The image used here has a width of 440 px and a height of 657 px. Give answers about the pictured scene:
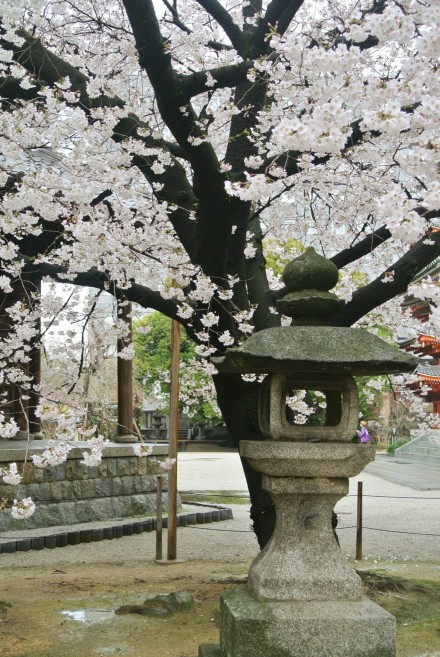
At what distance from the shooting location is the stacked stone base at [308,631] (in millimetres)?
3748

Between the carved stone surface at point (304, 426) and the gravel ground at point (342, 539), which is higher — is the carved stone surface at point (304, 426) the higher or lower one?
the higher one

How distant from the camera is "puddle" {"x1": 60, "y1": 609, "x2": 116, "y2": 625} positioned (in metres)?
5.51

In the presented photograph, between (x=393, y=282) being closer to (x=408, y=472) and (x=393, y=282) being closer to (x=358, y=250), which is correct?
(x=358, y=250)

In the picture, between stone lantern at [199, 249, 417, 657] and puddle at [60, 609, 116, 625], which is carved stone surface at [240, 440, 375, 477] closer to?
stone lantern at [199, 249, 417, 657]

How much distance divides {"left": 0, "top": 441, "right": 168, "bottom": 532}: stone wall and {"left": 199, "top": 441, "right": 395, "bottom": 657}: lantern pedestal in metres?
5.86

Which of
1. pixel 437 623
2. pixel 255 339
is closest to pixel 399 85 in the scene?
pixel 255 339

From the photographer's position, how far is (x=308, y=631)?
3779 millimetres

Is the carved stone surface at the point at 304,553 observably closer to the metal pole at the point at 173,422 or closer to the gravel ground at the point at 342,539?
the metal pole at the point at 173,422

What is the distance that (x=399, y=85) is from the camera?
158 inches

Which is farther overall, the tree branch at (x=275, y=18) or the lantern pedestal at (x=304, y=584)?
the tree branch at (x=275, y=18)

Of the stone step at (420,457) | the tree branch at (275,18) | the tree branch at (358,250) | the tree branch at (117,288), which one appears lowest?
the stone step at (420,457)

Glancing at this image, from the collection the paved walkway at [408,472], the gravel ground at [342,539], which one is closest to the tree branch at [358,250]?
the gravel ground at [342,539]

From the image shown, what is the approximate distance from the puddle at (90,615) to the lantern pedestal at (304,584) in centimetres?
154

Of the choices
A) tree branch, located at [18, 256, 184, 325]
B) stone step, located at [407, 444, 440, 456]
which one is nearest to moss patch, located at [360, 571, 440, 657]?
tree branch, located at [18, 256, 184, 325]
